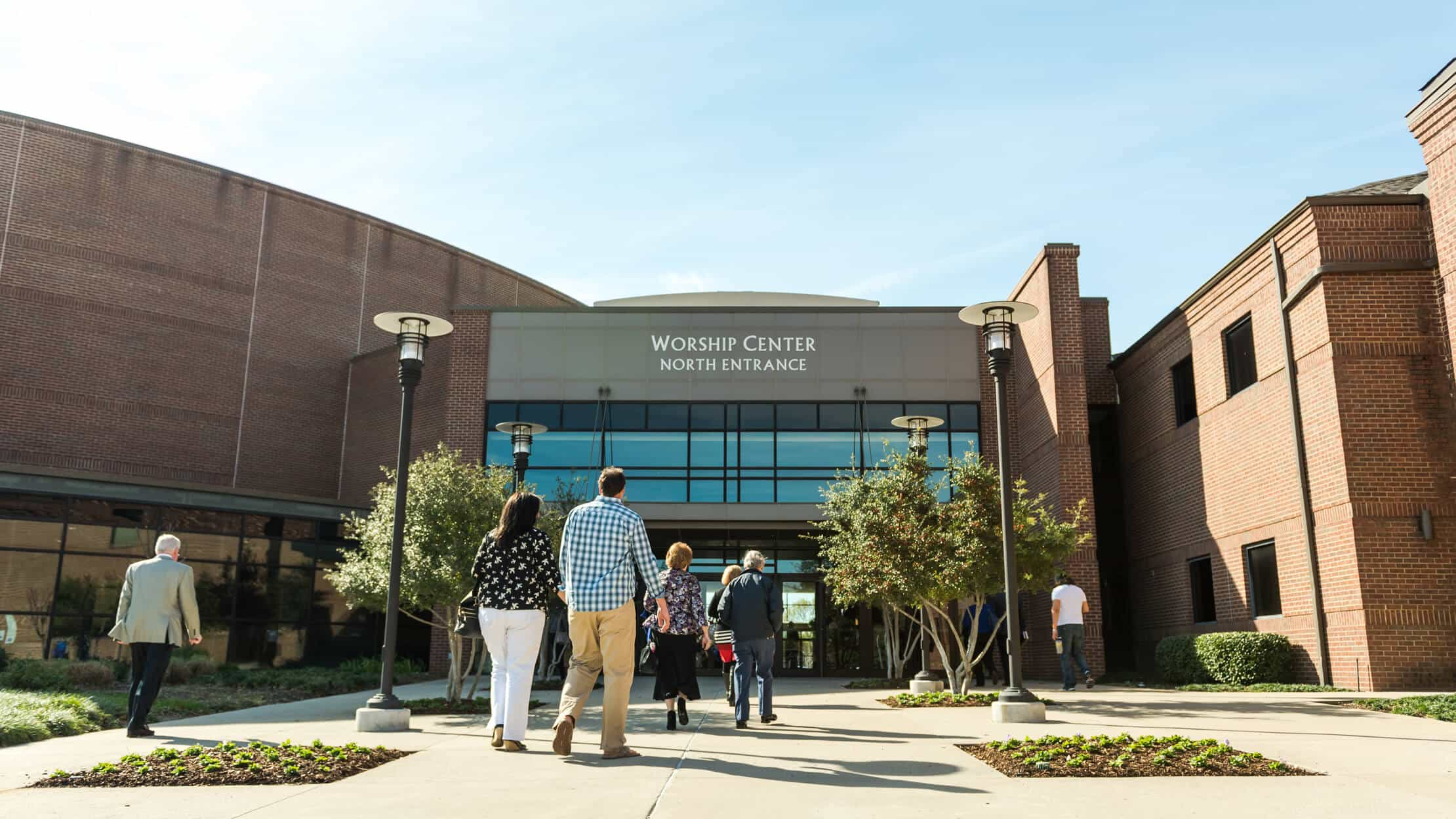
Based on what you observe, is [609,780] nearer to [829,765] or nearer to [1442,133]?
[829,765]

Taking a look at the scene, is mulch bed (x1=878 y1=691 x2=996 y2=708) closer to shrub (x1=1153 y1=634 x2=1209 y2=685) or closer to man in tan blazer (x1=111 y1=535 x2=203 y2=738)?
shrub (x1=1153 y1=634 x2=1209 y2=685)

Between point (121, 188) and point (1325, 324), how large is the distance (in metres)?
27.3

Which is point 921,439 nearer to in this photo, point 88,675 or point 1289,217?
point 1289,217

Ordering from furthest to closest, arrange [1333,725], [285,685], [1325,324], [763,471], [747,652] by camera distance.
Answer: [763,471]
[285,685]
[1325,324]
[747,652]
[1333,725]

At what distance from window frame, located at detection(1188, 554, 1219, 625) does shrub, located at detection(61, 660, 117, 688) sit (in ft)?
57.8

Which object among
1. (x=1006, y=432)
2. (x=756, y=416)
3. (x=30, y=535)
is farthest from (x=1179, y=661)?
(x=30, y=535)

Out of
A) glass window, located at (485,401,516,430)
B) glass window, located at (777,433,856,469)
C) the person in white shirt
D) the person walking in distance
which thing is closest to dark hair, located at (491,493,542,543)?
the person walking in distance

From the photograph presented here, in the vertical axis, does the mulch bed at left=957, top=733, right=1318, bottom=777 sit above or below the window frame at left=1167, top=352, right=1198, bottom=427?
below

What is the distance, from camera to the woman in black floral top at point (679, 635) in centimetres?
921

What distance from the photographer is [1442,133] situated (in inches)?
508

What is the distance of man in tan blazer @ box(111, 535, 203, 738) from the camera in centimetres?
900

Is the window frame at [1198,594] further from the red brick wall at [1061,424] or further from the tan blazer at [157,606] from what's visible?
the tan blazer at [157,606]

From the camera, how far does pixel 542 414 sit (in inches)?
868

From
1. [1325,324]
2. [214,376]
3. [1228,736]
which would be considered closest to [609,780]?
[1228,736]
